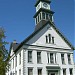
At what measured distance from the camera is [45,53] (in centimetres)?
3506

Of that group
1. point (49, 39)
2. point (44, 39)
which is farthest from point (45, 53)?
point (49, 39)

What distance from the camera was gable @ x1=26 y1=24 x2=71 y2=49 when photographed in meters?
35.1

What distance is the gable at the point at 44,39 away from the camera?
3509cm

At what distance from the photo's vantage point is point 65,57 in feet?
121

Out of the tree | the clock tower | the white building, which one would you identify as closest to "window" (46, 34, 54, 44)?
the white building

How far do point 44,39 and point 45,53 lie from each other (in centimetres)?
272

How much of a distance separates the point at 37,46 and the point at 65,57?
244 inches

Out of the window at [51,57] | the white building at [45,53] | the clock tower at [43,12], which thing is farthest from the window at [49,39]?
the clock tower at [43,12]

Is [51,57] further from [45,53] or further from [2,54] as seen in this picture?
[2,54]

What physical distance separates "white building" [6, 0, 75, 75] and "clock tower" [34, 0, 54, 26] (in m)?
0.53

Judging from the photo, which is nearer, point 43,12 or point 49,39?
point 49,39

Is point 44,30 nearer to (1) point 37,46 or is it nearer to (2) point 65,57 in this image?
(1) point 37,46

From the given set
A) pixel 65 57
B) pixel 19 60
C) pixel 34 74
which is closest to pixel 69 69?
pixel 65 57

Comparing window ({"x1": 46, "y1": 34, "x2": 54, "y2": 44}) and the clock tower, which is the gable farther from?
the clock tower
